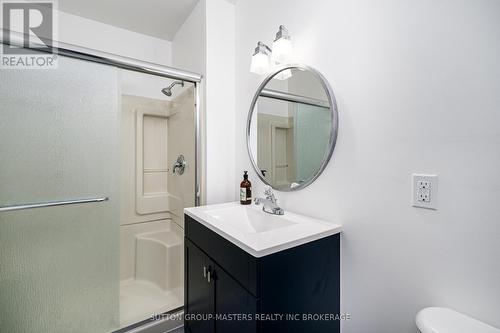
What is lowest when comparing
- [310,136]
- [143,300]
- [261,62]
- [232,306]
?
[143,300]

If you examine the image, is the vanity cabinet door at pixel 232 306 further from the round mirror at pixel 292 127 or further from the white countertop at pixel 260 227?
the round mirror at pixel 292 127

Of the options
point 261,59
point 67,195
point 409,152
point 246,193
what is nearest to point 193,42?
point 261,59

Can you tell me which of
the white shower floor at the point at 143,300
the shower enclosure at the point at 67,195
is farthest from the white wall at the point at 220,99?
the white shower floor at the point at 143,300

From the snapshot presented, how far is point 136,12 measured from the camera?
6.09 ft

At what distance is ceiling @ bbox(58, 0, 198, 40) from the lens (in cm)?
174

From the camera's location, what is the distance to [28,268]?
→ 1181 millimetres

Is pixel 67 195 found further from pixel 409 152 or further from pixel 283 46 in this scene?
pixel 409 152

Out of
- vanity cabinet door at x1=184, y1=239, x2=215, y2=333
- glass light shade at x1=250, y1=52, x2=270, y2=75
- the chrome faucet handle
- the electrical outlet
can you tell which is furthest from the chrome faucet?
glass light shade at x1=250, y1=52, x2=270, y2=75

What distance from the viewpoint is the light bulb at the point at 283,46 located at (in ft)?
3.74

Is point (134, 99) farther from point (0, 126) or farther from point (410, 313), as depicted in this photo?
point (410, 313)

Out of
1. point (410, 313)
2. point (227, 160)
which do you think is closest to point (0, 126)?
point (227, 160)

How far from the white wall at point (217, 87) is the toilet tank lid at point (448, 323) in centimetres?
127

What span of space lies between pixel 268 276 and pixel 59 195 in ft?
4.22

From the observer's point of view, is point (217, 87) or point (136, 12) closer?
point (217, 87)
